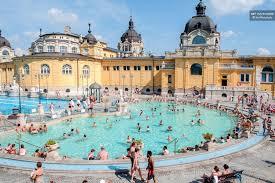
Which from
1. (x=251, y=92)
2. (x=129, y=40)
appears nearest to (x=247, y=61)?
(x=251, y=92)

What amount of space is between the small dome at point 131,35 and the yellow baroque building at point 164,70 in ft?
54.0

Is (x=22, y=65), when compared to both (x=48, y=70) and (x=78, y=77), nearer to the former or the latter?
(x=48, y=70)

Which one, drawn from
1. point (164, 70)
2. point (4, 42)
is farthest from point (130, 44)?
point (4, 42)

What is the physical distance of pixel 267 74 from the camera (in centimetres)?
4488

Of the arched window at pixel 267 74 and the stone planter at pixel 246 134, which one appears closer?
the stone planter at pixel 246 134

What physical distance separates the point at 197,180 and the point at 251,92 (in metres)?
34.1

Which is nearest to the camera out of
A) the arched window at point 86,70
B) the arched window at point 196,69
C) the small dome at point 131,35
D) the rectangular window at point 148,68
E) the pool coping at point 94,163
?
the pool coping at point 94,163

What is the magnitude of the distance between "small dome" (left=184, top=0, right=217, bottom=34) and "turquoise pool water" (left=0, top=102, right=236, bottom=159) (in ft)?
69.0

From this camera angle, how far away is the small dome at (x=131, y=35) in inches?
2840

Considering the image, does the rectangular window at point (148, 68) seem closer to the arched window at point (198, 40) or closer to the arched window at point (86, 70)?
the arched window at point (198, 40)

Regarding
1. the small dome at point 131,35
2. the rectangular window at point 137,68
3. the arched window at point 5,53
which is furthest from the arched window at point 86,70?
the arched window at point 5,53

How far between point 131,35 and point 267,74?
38.4 metres

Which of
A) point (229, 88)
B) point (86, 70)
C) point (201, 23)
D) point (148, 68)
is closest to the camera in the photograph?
point (229, 88)

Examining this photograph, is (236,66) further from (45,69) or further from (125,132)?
(45,69)
